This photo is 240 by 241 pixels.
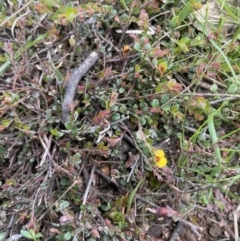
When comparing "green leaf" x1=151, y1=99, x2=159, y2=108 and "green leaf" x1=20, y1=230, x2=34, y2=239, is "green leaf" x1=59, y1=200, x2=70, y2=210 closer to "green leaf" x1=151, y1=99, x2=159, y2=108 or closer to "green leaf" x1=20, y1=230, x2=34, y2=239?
"green leaf" x1=20, y1=230, x2=34, y2=239

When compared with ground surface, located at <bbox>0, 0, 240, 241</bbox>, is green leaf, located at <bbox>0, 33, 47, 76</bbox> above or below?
above

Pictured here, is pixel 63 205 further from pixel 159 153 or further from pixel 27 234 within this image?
pixel 159 153

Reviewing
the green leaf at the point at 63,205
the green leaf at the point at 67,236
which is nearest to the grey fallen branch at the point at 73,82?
the green leaf at the point at 63,205

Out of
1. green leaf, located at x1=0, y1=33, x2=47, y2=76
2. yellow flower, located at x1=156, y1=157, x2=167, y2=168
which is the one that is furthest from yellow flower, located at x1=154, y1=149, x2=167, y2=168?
green leaf, located at x1=0, y1=33, x2=47, y2=76

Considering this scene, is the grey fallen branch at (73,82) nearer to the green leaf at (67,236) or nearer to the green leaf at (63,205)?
the green leaf at (63,205)

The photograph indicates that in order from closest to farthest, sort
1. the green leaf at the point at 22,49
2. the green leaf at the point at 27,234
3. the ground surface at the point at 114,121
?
the green leaf at the point at 27,234, the ground surface at the point at 114,121, the green leaf at the point at 22,49

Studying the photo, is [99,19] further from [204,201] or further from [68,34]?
[204,201]

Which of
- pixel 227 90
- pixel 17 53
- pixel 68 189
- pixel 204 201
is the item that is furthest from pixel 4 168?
pixel 227 90
